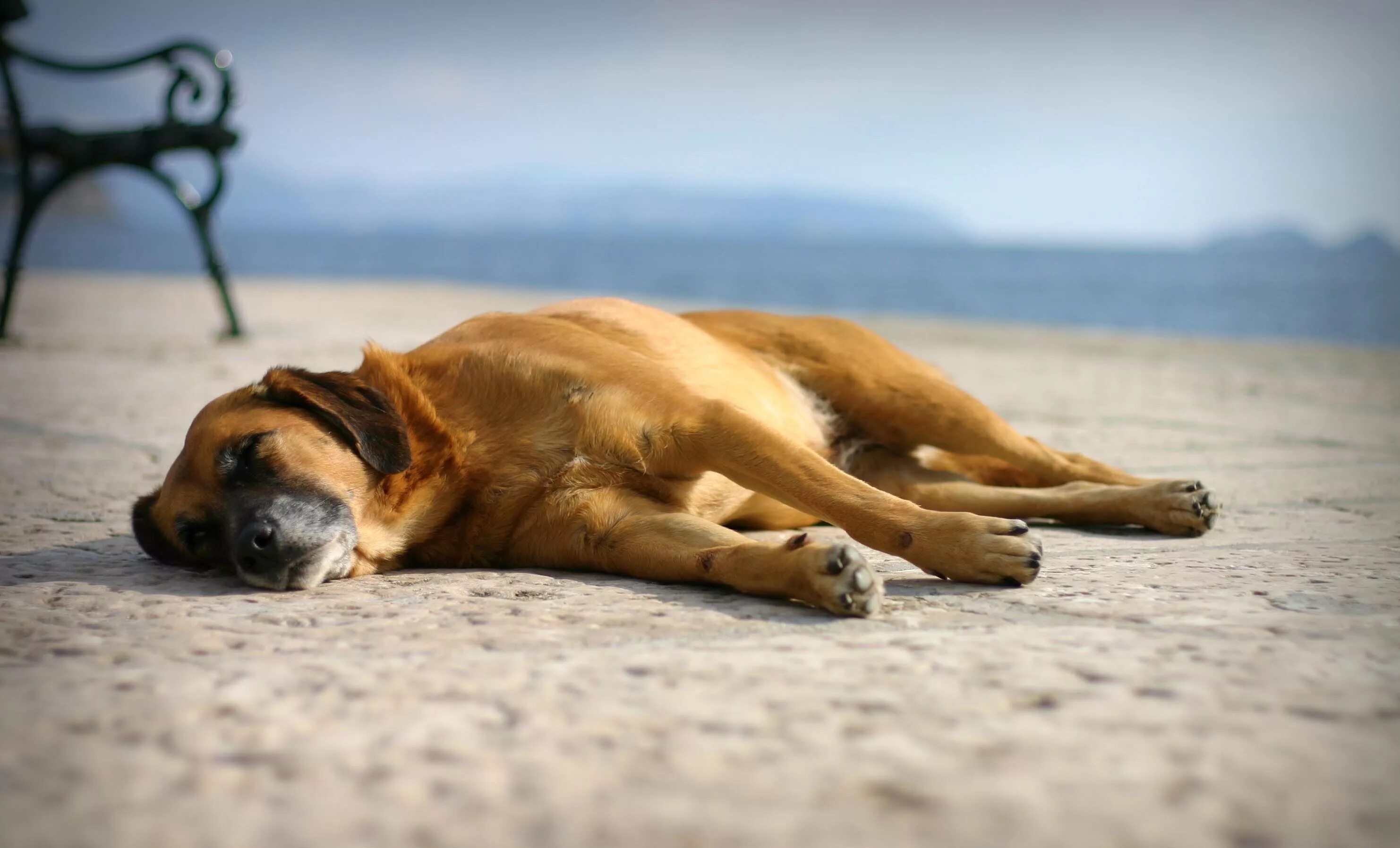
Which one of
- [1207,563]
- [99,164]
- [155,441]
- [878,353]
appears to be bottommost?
[155,441]

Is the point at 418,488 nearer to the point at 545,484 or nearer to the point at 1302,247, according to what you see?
the point at 545,484

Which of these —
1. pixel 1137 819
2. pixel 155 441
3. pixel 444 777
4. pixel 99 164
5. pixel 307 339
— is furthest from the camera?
pixel 307 339

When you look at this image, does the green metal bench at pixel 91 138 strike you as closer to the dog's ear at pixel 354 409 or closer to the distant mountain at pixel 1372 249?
the dog's ear at pixel 354 409

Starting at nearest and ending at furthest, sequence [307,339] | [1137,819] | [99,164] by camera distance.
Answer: [1137,819] → [99,164] → [307,339]

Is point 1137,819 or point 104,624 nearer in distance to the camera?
point 1137,819

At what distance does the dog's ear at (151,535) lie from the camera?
114 inches

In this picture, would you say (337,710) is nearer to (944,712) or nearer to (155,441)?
(944,712)

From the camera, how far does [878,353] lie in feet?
13.2

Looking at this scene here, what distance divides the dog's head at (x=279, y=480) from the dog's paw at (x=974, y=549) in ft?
4.68

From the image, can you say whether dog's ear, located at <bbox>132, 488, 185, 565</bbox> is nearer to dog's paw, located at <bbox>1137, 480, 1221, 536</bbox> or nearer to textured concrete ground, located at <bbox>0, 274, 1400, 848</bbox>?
textured concrete ground, located at <bbox>0, 274, 1400, 848</bbox>

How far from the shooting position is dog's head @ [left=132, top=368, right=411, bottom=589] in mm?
2650

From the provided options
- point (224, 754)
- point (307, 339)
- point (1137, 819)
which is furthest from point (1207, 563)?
point (307, 339)

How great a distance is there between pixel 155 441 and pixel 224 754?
389cm

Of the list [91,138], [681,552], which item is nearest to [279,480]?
[681,552]
